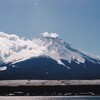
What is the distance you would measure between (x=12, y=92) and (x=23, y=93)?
230 inches

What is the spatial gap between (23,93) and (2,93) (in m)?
10.8

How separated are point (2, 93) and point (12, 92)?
8097mm

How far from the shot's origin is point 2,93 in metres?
192

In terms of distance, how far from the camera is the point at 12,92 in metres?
200

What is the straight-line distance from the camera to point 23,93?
197500 millimetres
